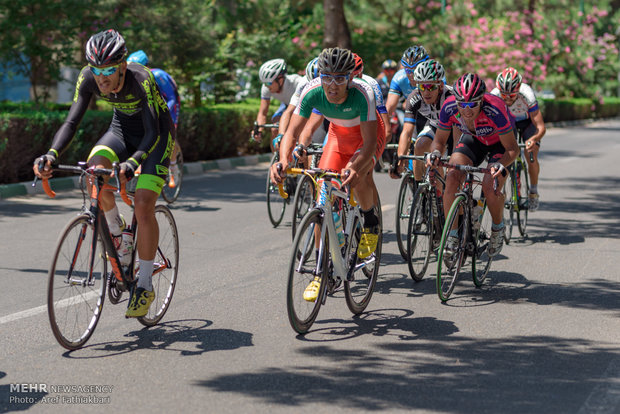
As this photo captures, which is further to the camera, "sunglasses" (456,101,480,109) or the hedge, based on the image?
the hedge

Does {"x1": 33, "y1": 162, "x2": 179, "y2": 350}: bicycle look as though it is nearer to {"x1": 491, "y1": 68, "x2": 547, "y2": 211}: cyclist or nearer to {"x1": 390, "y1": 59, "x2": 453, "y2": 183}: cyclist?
{"x1": 390, "y1": 59, "x2": 453, "y2": 183}: cyclist

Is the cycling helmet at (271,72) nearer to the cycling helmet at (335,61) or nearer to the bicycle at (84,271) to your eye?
the cycling helmet at (335,61)

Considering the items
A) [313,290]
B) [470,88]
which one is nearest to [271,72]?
[470,88]

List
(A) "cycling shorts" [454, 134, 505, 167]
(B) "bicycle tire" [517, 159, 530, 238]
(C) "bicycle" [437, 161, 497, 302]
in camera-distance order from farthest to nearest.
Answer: (B) "bicycle tire" [517, 159, 530, 238]
(A) "cycling shorts" [454, 134, 505, 167]
(C) "bicycle" [437, 161, 497, 302]

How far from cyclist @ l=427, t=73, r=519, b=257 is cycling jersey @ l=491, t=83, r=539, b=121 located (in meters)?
2.53

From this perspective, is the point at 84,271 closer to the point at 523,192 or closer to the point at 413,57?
the point at 413,57

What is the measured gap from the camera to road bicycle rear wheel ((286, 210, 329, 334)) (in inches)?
221

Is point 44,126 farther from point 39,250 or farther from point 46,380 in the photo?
point 46,380

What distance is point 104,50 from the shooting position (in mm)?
5457

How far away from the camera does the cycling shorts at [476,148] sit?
7703 millimetres

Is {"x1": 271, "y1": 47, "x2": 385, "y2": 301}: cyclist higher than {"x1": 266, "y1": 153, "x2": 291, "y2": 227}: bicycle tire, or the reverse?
{"x1": 271, "y1": 47, "x2": 385, "y2": 301}: cyclist

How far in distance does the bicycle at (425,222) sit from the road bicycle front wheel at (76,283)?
3015mm

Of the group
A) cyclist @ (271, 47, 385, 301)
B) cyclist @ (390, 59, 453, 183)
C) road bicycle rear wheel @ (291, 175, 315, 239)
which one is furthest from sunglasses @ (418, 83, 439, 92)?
road bicycle rear wheel @ (291, 175, 315, 239)

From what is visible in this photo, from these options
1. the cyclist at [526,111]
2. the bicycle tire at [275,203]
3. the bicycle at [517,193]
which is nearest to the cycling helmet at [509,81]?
the cyclist at [526,111]
